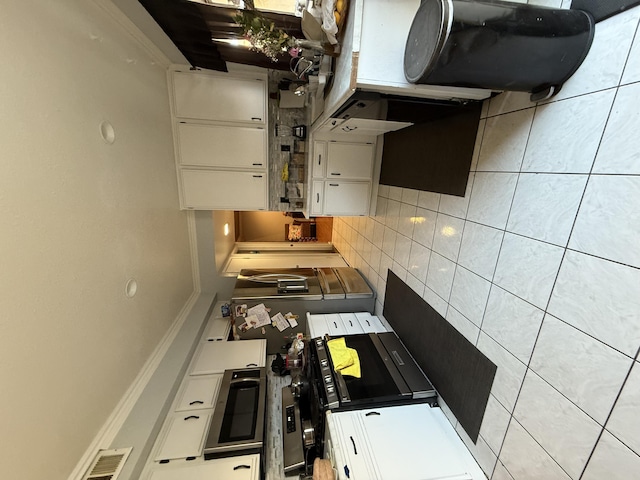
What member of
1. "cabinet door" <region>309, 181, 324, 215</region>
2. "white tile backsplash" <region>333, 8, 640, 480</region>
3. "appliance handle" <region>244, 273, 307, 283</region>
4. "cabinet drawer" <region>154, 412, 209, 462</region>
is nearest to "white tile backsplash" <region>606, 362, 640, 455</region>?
"white tile backsplash" <region>333, 8, 640, 480</region>

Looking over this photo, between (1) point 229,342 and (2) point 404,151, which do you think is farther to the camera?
(1) point 229,342

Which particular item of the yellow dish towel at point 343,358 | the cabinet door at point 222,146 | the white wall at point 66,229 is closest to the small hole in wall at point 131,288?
the white wall at point 66,229

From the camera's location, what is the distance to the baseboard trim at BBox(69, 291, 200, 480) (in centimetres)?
103

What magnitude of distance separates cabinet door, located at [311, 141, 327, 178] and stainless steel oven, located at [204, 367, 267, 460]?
151 cm

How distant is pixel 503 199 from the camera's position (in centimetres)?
96

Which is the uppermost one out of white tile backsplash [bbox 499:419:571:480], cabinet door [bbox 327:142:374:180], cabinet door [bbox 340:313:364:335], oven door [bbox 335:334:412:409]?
cabinet door [bbox 327:142:374:180]

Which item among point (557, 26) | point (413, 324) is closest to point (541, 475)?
point (413, 324)

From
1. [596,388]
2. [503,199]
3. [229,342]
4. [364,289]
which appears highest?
[503,199]

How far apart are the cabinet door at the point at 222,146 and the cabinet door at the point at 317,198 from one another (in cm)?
46

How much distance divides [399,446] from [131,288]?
1.50 metres

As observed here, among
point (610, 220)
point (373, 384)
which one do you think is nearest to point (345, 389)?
point (373, 384)

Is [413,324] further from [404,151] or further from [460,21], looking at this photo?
[460,21]

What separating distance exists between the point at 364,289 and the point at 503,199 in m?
1.43

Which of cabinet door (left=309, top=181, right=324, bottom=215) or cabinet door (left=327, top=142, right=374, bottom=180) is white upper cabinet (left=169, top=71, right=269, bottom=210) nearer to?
cabinet door (left=309, top=181, right=324, bottom=215)
